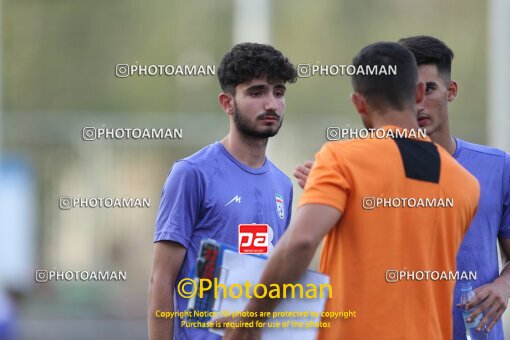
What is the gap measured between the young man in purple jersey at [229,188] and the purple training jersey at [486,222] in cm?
94

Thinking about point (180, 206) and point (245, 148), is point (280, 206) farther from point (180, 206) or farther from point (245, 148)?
point (180, 206)

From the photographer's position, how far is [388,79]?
3836 millimetres

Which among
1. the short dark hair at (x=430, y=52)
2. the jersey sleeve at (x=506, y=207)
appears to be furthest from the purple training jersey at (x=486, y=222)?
the short dark hair at (x=430, y=52)

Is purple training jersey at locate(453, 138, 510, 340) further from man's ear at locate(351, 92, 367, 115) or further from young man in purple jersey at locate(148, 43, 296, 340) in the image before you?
man's ear at locate(351, 92, 367, 115)

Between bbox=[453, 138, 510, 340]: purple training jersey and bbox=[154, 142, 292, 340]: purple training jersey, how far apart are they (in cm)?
95

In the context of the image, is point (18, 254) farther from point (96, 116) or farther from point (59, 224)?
point (96, 116)

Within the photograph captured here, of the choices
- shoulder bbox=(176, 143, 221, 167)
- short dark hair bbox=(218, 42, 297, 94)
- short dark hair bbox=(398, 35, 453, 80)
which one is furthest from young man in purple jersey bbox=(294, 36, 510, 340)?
shoulder bbox=(176, 143, 221, 167)

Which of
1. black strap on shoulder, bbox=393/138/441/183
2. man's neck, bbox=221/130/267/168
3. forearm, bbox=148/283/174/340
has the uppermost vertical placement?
man's neck, bbox=221/130/267/168

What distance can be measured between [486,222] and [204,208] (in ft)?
4.46

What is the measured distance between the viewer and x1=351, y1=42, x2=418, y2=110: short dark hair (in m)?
3.83

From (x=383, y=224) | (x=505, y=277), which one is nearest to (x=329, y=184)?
(x=383, y=224)

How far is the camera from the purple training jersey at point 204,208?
15.4 feet

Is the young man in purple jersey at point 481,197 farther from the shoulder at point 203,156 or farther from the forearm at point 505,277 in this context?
the shoulder at point 203,156

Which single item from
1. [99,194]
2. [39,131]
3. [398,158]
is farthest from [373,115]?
[39,131]
